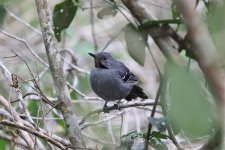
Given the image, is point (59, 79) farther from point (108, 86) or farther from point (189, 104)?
point (108, 86)

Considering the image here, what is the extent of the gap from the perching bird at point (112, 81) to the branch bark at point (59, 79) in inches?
66.3

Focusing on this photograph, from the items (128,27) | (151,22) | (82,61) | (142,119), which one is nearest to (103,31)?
(82,61)

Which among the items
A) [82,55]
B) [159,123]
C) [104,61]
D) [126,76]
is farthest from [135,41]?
[82,55]

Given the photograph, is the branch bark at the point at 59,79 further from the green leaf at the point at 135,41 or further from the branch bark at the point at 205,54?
Result: the branch bark at the point at 205,54

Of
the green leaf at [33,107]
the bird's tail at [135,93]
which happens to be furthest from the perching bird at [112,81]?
the green leaf at [33,107]

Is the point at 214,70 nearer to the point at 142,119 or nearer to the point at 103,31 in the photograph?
the point at 142,119

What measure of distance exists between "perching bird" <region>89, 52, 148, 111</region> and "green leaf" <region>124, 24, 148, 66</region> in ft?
4.29

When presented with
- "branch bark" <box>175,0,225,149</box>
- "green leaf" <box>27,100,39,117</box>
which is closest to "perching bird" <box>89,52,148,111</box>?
"green leaf" <box>27,100,39,117</box>

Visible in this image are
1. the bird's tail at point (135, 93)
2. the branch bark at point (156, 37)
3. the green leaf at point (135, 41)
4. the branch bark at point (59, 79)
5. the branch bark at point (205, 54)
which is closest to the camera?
the branch bark at point (205, 54)

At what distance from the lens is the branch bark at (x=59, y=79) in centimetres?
231

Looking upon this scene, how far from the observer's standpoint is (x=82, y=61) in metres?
6.60

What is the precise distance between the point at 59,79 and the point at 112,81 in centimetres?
205

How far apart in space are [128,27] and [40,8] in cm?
48

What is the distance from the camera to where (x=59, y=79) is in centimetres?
242
